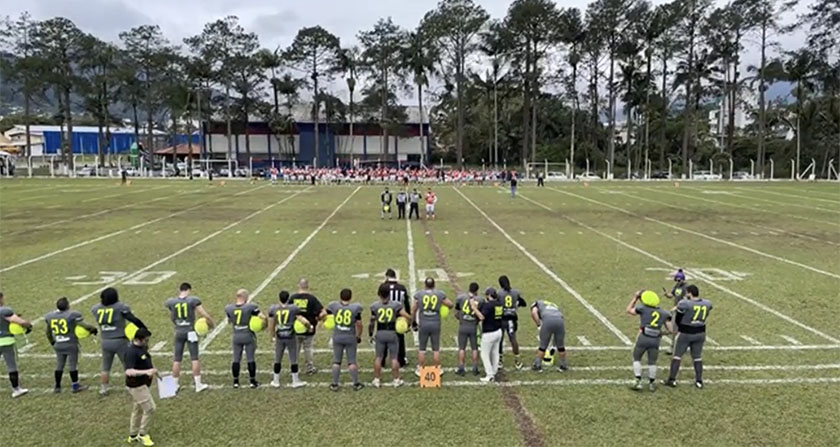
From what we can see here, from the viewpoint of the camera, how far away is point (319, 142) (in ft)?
302

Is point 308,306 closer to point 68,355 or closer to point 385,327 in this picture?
point 385,327

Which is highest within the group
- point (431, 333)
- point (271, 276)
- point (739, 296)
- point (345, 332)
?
point (345, 332)

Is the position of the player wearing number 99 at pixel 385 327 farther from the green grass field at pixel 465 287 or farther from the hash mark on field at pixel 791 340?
the hash mark on field at pixel 791 340

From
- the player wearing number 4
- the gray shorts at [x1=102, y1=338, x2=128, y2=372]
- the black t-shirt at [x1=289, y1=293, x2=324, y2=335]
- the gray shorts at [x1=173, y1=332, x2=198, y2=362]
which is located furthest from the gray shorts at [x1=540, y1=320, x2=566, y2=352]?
the gray shorts at [x1=102, y1=338, x2=128, y2=372]

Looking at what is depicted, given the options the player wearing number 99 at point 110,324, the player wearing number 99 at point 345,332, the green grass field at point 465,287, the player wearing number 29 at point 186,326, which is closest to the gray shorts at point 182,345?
the player wearing number 29 at point 186,326

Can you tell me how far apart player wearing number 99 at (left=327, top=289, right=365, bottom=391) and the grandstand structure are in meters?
79.4

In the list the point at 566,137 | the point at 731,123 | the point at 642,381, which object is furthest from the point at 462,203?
the point at 566,137

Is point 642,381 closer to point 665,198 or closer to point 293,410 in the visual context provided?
point 293,410

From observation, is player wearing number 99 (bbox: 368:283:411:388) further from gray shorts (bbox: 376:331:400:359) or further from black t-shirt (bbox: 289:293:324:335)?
black t-shirt (bbox: 289:293:324:335)

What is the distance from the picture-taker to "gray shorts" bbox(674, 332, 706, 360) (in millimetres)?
8930

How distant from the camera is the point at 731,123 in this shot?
80750mm

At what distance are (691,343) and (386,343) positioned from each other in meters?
4.33

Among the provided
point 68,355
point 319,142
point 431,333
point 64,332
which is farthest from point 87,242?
point 319,142

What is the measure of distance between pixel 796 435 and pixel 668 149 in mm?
94202
